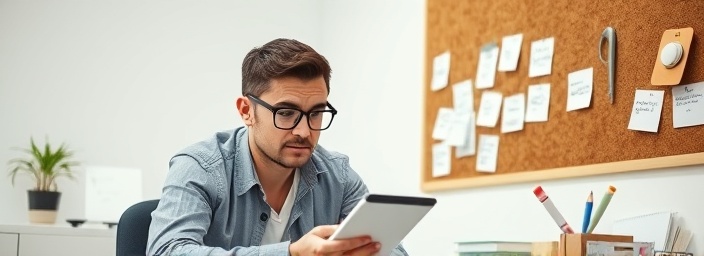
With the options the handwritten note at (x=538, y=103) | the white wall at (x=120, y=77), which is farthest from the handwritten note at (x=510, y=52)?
the white wall at (x=120, y=77)

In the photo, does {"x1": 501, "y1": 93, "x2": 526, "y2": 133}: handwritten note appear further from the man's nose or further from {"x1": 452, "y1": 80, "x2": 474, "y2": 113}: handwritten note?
the man's nose

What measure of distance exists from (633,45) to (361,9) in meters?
1.70

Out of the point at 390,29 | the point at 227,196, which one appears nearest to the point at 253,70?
the point at 227,196

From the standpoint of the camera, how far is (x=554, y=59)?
280 centimetres

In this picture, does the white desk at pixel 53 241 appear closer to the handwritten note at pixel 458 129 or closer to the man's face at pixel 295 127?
the handwritten note at pixel 458 129

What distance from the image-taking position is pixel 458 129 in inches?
127

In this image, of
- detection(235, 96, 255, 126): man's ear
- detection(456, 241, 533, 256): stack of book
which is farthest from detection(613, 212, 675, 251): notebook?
detection(235, 96, 255, 126): man's ear

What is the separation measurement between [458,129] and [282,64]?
1.53 m

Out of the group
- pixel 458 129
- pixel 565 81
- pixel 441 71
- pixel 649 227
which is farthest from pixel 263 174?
pixel 441 71

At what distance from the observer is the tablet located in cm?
142

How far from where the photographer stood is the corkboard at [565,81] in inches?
94.4

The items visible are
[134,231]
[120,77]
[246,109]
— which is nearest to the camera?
[134,231]

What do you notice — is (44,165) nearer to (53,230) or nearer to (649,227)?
(53,230)

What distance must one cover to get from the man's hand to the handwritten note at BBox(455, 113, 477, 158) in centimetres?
164
